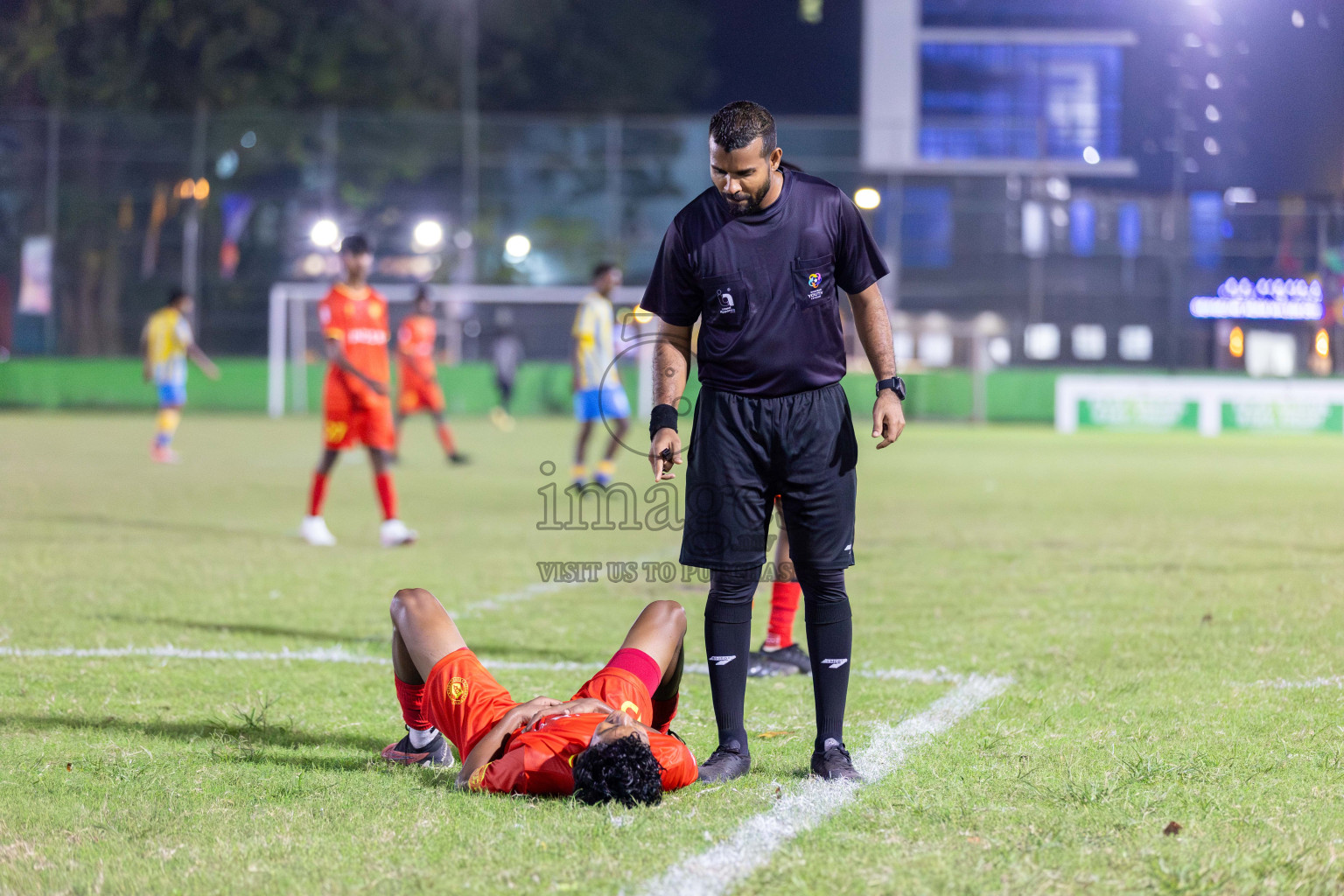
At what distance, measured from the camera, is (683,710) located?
5.11 metres

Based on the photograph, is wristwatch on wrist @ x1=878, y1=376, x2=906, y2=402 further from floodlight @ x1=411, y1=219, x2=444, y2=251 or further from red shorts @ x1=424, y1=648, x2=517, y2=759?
floodlight @ x1=411, y1=219, x2=444, y2=251

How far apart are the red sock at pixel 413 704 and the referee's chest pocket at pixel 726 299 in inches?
54.3

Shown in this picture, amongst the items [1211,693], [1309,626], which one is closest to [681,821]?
[1211,693]

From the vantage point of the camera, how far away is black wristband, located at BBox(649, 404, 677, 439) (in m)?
4.26

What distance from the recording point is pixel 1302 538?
34.6 ft

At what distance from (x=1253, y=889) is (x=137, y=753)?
3162mm

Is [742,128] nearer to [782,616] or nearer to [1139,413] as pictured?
[782,616]

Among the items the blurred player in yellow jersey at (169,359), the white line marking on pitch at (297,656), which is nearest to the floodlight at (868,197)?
the blurred player in yellow jersey at (169,359)

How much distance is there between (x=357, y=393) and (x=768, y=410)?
6.20 meters

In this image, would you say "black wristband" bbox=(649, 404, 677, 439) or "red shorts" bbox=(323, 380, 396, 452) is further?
"red shorts" bbox=(323, 380, 396, 452)

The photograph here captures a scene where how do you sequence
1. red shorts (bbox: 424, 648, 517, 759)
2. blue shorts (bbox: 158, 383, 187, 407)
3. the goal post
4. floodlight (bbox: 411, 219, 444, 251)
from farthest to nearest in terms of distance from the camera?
floodlight (bbox: 411, 219, 444, 251) → the goal post → blue shorts (bbox: 158, 383, 187, 407) → red shorts (bbox: 424, 648, 517, 759)

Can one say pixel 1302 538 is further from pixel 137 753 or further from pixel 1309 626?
pixel 137 753

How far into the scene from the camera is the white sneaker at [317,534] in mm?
10023

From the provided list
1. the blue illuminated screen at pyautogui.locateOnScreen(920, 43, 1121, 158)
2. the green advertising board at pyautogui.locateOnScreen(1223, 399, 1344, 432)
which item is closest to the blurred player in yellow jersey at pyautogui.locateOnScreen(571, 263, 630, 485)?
the green advertising board at pyautogui.locateOnScreen(1223, 399, 1344, 432)
